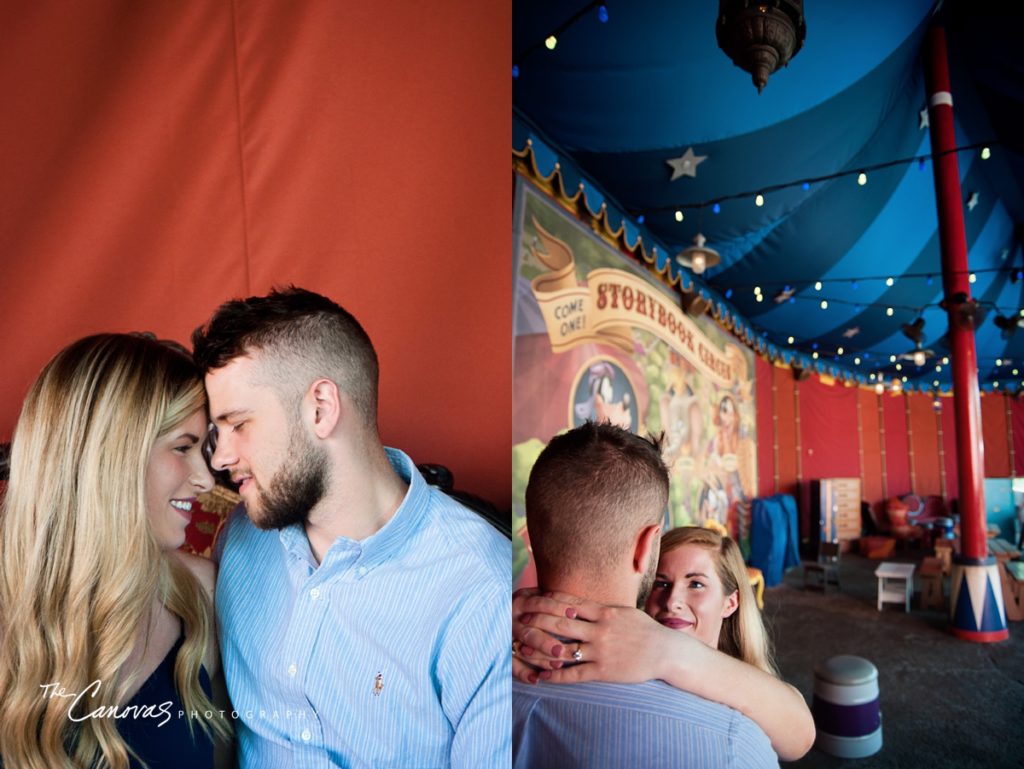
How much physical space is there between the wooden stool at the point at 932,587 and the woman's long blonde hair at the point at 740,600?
4.08m

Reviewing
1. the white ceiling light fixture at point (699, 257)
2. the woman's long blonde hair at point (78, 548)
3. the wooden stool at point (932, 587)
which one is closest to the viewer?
the woman's long blonde hair at point (78, 548)

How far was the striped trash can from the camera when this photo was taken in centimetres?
210

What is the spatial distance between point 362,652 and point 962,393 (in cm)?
376

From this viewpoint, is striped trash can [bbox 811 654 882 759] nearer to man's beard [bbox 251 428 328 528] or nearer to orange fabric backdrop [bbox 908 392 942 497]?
man's beard [bbox 251 428 328 528]

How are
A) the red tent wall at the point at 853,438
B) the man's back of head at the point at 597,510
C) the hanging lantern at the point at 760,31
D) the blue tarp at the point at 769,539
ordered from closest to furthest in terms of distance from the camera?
1. the man's back of head at the point at 597,510
2. the hanging lantern at the point at 760,31
3. the blue tarp at the point at 769,539
4. the red tent wall at the point at 853,438

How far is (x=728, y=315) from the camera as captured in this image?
5.50m

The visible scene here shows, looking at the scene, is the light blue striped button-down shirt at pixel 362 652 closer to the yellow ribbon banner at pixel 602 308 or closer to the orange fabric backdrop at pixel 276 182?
the orange fabric backdrop at pixel 276 182

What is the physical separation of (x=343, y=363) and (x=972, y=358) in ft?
11.9

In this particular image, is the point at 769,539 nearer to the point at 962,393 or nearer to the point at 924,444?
the point at 962,393

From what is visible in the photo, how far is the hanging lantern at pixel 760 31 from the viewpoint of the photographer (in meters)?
1.37

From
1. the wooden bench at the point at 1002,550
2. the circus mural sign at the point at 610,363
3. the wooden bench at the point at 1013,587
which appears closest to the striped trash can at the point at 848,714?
the wooden bench at the point at 1013,587

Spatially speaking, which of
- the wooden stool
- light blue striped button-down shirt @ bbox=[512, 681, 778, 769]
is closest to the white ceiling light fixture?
the wooden stool

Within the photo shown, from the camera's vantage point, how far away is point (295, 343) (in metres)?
0.70

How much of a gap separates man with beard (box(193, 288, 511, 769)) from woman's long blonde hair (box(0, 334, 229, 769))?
0.09 meters
